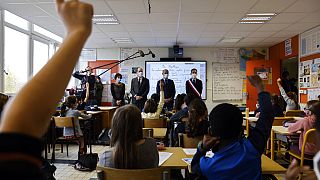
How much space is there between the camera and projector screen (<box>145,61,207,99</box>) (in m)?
8.98

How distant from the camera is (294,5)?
186 inches

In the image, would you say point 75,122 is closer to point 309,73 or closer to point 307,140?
point 307,140

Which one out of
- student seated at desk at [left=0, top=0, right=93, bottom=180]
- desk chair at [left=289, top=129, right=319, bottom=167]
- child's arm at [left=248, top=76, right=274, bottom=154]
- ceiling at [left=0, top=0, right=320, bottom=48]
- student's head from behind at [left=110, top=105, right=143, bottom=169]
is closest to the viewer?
student seated at desk at [left=0, top=0, right=93, bottom=180]

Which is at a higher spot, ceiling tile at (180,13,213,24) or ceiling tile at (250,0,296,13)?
ceiling tile at (250,0,296,13)

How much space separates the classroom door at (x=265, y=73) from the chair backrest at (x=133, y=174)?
7.14 metres

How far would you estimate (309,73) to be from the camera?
6488mm

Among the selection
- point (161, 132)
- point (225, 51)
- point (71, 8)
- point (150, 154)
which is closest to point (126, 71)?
point (225, 51)

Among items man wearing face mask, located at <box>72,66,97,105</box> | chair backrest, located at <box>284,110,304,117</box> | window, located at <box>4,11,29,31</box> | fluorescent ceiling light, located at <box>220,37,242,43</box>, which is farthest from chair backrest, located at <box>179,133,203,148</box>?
fluorescent ceiling light, located at <box>220,37,242,43</box>

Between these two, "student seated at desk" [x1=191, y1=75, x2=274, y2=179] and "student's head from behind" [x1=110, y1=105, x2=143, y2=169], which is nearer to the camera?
"student seated at desk" [x1=191, y1=75, x2=274, y2=179]

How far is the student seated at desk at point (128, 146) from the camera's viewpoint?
5.81 feet

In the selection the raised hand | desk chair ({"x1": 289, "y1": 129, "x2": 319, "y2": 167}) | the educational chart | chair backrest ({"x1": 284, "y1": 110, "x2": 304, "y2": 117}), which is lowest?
desk chair ({"x1": 289, "y1": 129, "x2": 319, "y2": 167})

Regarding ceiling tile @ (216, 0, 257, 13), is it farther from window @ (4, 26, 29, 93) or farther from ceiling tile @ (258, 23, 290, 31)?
window @ (4, 26, 29, 93)

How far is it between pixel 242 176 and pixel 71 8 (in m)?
1.31

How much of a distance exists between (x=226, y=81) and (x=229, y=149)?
783 cm
